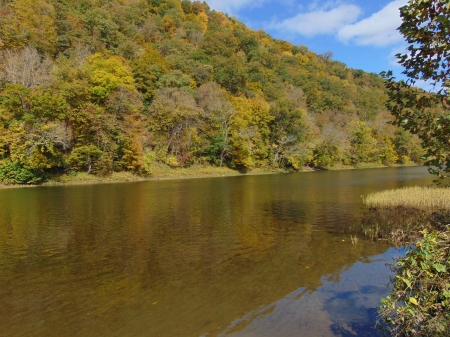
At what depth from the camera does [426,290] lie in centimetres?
479

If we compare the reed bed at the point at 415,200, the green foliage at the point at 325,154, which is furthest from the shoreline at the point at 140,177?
the reed bed at the point at 415,200

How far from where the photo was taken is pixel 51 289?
28.5ft

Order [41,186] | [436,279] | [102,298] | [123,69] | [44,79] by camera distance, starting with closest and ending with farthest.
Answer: [436,279], [102,298], [41,186], [44,79], [123,69]

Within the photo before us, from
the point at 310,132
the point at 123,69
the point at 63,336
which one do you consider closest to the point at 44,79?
the point at 123,69

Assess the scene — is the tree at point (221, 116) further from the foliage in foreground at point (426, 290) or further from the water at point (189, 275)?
the foliage in foreground at point (426, 290)

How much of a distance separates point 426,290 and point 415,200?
55.9 ft

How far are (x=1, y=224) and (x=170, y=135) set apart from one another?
38.6 m

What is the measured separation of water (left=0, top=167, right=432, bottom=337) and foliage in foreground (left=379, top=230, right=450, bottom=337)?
68.6 inches

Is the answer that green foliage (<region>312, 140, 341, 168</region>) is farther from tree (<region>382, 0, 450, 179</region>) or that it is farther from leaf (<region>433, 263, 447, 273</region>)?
leaf (<region>433, 263, 447, 273</region>)

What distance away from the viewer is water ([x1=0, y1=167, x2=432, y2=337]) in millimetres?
6773

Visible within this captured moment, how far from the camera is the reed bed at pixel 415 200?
59.8 feet

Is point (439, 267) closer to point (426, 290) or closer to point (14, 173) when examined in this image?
point (426, 290)

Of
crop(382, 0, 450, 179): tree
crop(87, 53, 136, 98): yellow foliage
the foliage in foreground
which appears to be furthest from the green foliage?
the foliage in foreground

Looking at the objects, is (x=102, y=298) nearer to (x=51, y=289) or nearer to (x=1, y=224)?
(x=51, y=289)
